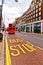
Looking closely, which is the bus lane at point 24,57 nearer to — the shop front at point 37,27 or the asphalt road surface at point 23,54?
the asphalt road surface at point 23,54

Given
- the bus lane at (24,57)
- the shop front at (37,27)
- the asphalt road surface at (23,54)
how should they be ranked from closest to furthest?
1. the bus lane at (24,57)
2. the asphalt road surface at (23,54)
3. the shop front at (37,27)

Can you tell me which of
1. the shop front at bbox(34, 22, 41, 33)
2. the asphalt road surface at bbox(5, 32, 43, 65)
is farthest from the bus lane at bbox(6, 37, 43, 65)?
the shop front at bbox(34, 22, 41, 33)

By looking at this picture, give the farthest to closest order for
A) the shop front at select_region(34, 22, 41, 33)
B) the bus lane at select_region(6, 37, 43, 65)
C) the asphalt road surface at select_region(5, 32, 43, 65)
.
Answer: the shop front at select_region(34, 22, 41, 33) → the asphalt road surface at select_region(5, 32, 43, 65) → the bus lane at select_region(6, 37, 43, 65)

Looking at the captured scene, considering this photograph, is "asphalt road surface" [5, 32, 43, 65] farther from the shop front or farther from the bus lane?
the shop front

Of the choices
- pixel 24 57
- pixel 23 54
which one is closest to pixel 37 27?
pixel 23 54

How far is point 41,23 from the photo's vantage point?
9256 centimetres

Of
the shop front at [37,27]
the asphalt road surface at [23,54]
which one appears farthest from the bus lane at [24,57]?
the shop front at [37,27]

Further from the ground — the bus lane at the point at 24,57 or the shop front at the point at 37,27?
the shop front at the point at 37,27

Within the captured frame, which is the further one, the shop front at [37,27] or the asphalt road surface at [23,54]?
the shop front at [37,27]

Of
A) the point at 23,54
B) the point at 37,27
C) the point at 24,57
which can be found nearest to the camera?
the point at 24,57

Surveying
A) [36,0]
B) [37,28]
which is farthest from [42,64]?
[36,0]

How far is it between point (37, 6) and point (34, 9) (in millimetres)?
5514

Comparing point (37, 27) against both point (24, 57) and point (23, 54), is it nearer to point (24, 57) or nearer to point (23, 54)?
point (23, 54)

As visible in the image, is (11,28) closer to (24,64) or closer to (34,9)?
(34,9)
